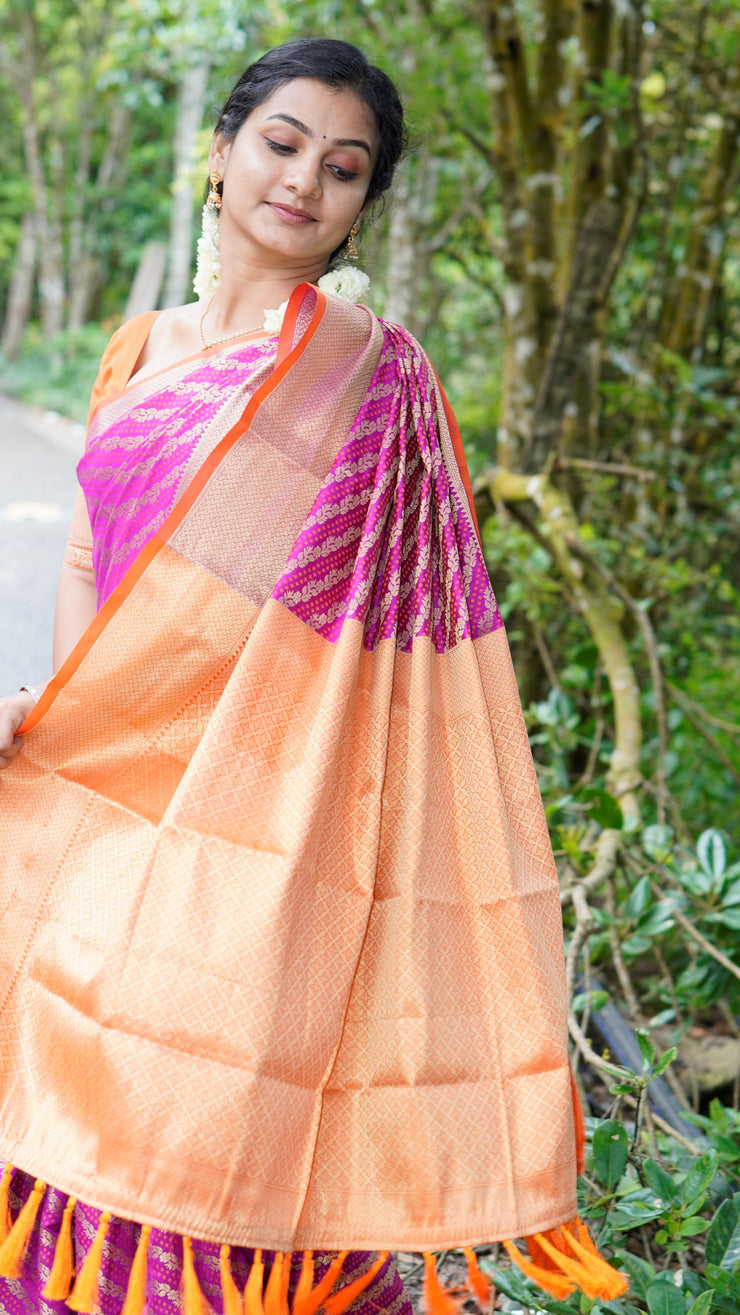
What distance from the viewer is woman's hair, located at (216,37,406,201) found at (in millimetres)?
1374

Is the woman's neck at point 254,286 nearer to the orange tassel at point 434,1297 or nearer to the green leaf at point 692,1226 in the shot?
the orange tassel at point 434,1297

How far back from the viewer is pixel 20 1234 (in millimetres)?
1188

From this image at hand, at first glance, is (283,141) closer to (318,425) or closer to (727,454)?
(318,425)

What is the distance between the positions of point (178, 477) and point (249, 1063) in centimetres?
68

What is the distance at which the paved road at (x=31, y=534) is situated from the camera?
4.09 meters

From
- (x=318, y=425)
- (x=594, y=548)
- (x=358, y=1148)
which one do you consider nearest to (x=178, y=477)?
(x=318, y=425)

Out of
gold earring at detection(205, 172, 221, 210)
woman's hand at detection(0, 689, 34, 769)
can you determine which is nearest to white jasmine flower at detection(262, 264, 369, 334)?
gold earring at detection(205, 172, 221, 210)

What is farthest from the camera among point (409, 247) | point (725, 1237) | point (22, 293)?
point (22, 293)

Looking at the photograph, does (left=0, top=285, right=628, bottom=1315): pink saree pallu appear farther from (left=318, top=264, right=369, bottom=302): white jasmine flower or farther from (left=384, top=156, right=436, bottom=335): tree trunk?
(left=384, top=156, right=436, bottom=335): tree trunk

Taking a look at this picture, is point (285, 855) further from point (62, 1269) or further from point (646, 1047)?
point (646, 1047)

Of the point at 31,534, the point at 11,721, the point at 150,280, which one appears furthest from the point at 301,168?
the point at 150,280

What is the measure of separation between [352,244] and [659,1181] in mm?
1381

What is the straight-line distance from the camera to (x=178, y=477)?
1297mm

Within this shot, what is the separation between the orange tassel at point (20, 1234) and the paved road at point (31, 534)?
2618 millimetres
